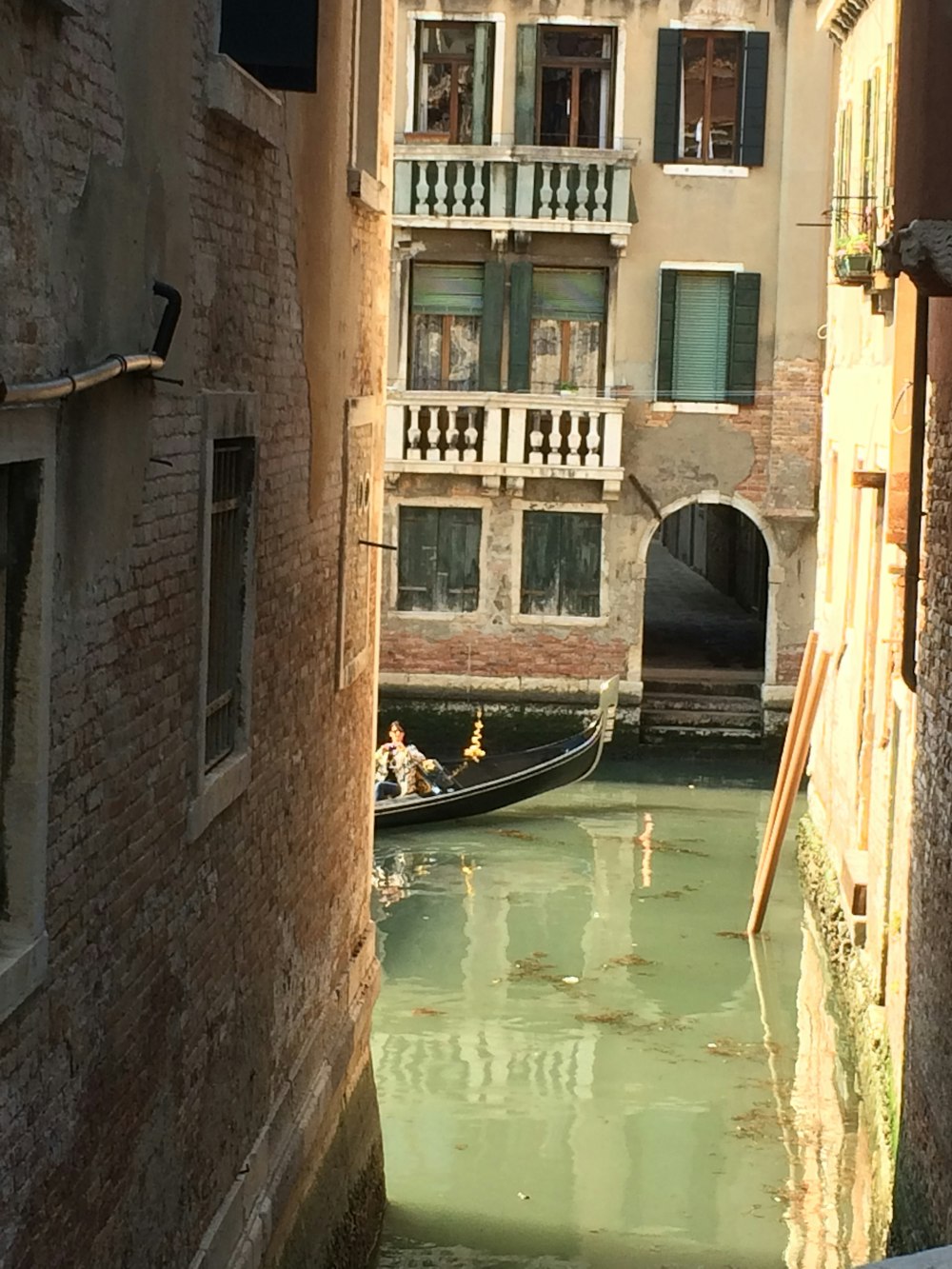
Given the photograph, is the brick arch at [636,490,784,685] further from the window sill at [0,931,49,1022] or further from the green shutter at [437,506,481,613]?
the window sill at [0,931,49,1022]

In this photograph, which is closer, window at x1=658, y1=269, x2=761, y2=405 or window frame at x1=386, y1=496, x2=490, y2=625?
window at x1=658, y1=269, x2=761, y2=405

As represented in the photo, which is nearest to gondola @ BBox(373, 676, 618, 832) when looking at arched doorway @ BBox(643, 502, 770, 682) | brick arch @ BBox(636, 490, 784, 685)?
brick arch @ BBox(636, 490, 784, 685)

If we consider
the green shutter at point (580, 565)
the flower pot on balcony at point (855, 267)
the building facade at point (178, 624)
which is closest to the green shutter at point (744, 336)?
the green shutter at point (580, 565)

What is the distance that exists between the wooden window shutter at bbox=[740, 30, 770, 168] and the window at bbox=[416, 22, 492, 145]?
264cm

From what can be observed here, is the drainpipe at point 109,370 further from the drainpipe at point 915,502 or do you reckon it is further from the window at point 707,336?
the window at point 707,336

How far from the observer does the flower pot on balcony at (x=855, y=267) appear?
1247 centimetres

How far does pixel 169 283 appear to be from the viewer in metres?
5.35

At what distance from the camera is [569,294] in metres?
22.7

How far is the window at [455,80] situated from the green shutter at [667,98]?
5.78ft

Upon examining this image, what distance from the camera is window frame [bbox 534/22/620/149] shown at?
22281mm

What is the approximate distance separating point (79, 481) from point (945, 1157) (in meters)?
4.22

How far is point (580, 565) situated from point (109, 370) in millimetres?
18477

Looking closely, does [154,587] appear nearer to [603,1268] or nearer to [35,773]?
[35,773]

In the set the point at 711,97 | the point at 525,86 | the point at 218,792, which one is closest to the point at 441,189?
the point at 525,86
